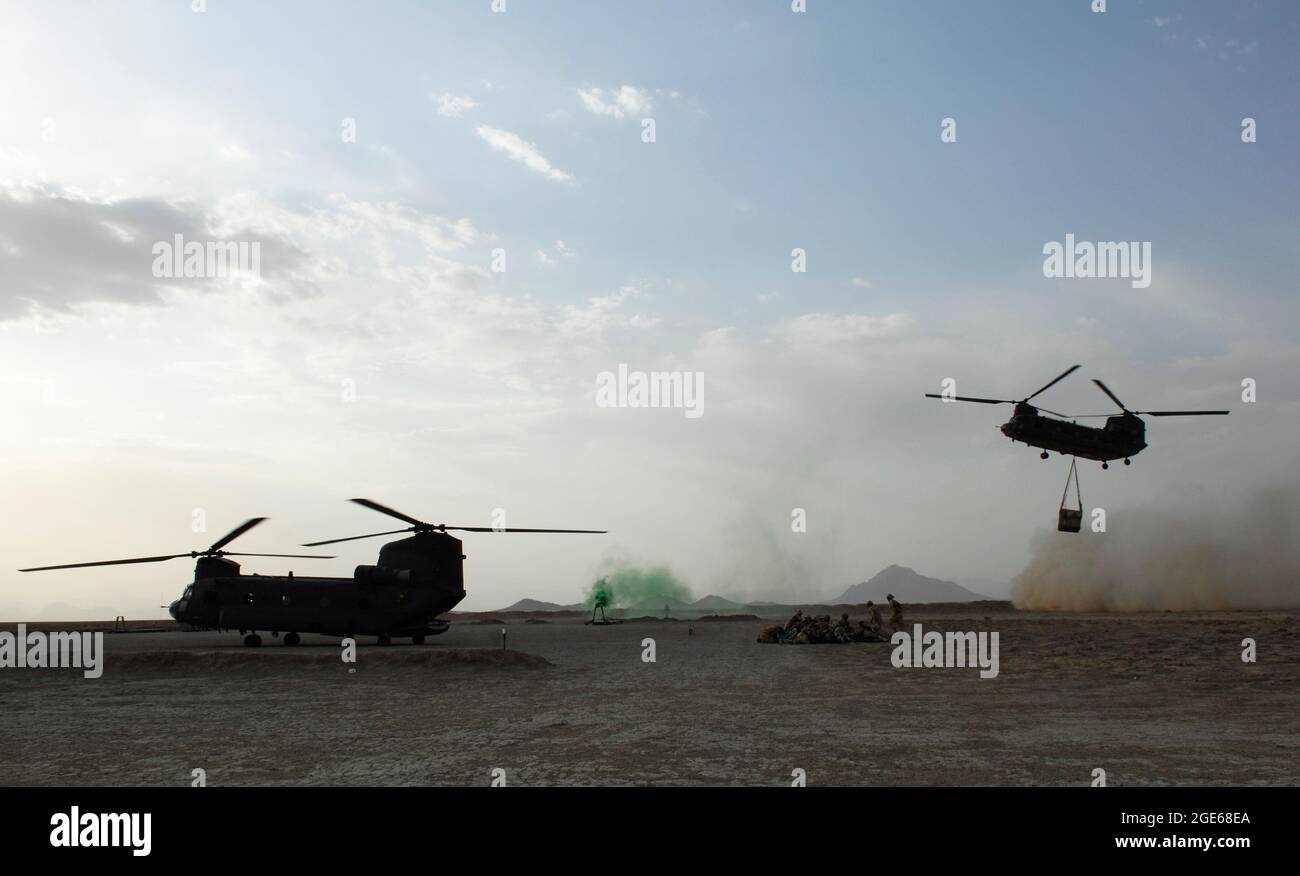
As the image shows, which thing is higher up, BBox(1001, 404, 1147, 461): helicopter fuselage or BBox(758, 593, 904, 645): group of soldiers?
BBox(1001, 404, 1147, 461): helicopter fuselage

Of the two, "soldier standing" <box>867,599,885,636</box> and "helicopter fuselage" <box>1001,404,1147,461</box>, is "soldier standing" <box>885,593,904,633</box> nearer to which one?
"soldier standing" <box>867,599,885,636</box>

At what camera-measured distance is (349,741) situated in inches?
585

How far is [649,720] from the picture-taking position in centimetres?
1697

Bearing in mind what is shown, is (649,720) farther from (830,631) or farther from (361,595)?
(830,631)

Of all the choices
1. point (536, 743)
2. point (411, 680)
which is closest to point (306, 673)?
point (411, 680)

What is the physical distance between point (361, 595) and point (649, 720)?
73.5 ft

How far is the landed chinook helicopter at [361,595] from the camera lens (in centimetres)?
3578

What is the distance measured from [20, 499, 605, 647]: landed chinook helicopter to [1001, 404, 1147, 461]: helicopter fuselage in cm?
2643

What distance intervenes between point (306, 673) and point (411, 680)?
4.19 metres

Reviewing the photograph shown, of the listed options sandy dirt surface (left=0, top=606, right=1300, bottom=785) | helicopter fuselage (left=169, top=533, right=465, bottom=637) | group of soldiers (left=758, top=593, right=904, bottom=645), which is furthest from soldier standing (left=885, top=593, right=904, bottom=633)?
helicopter fuselage (left=169, top=533, right=465, bottom=637)

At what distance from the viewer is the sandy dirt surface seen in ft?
39.7

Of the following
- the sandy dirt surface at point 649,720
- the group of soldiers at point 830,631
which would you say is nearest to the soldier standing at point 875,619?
the group of soldiers at point 830,631
